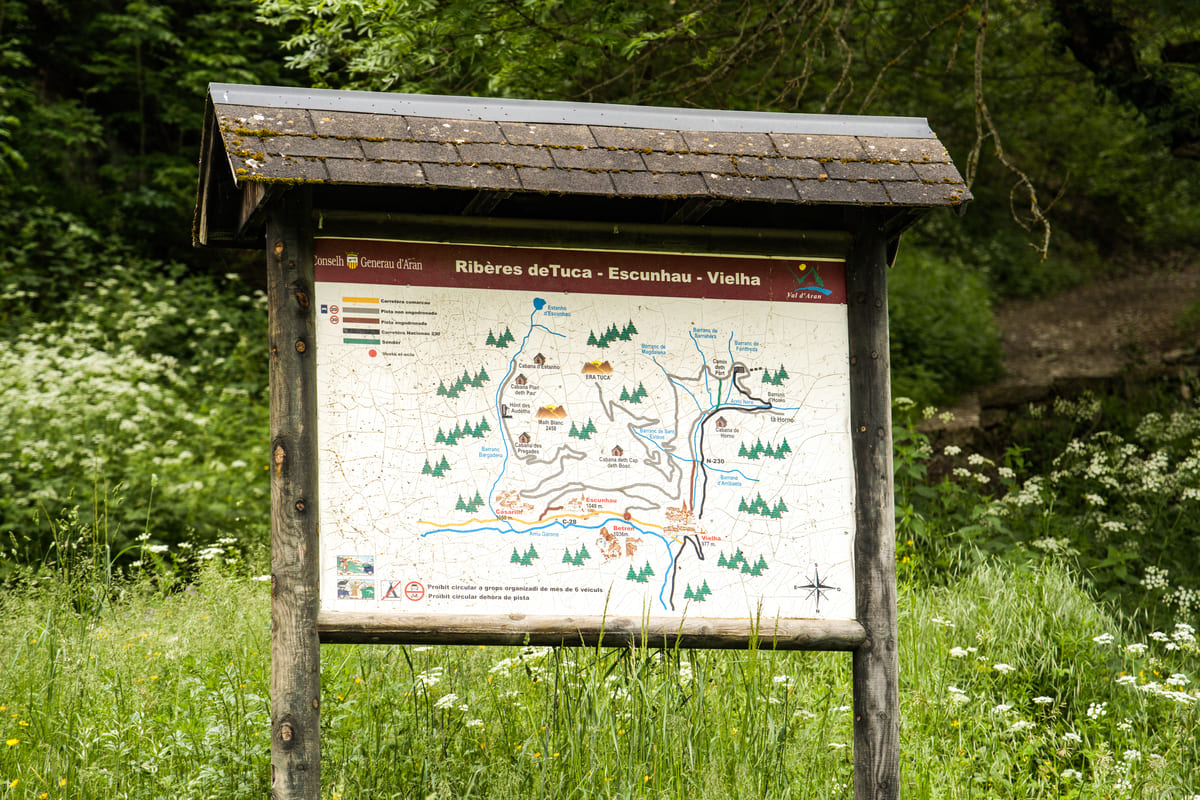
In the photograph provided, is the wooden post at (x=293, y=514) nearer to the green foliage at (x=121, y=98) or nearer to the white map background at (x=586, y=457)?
the white map background at (x=586, y=457)

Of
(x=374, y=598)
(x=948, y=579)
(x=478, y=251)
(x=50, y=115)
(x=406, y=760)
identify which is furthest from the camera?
(x=50, y=115)

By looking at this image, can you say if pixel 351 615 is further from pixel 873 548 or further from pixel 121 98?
pixel 121 98

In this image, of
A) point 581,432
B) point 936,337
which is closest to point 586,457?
point 581,432

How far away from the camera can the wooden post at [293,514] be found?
3291 millimetres

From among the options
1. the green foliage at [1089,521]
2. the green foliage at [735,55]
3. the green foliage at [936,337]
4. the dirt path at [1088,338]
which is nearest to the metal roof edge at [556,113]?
the green foliage at [735,55]

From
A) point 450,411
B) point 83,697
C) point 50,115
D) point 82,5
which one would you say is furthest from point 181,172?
point 450,411

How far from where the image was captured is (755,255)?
3.73m

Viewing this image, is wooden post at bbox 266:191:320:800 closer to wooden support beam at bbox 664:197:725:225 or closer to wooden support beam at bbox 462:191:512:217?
wooden support beam at bbox 462:191:512:217

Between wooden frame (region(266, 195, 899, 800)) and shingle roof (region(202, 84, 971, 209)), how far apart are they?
0.95ft

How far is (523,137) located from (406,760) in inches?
93.1

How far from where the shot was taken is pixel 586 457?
3529 millimetres

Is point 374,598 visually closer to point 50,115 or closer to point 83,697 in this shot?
point 83,697

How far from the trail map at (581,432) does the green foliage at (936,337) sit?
741 centimetres

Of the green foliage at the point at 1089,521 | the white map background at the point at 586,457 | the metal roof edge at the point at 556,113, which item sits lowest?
the green foliage at the point at 1089,521
